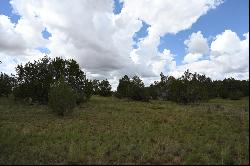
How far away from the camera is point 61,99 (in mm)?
35312

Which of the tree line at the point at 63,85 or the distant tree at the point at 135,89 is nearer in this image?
the tree line at the point at 63,85

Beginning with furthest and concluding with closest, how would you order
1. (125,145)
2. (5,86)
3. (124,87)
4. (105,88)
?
(105,88) → (124,87) → (5,86) → (125,145)

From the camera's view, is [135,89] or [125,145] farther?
[135,89]

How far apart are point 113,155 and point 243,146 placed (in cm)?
688

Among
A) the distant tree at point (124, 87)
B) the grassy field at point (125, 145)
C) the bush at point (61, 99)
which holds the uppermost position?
the distant tree at point (124, 87)

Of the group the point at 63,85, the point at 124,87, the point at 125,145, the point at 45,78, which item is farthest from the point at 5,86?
the point at 125,145

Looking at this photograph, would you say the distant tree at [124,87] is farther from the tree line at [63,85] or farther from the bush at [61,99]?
the bush at [61,99]

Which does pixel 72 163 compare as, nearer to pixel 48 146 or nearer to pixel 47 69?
pixel 48 146

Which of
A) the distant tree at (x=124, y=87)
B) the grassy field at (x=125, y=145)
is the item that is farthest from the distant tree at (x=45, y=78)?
the grassy field at (x=125, y=145)

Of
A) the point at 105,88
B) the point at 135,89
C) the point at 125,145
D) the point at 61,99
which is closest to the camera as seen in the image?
the point at 125,145

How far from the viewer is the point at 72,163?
13727 millimetres

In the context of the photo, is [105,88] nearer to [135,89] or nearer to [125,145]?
[135,89]

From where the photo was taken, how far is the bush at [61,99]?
35.1 metres

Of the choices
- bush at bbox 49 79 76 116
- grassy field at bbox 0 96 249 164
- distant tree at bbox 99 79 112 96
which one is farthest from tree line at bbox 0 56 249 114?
distant tree at bbox 99 79 112 96
